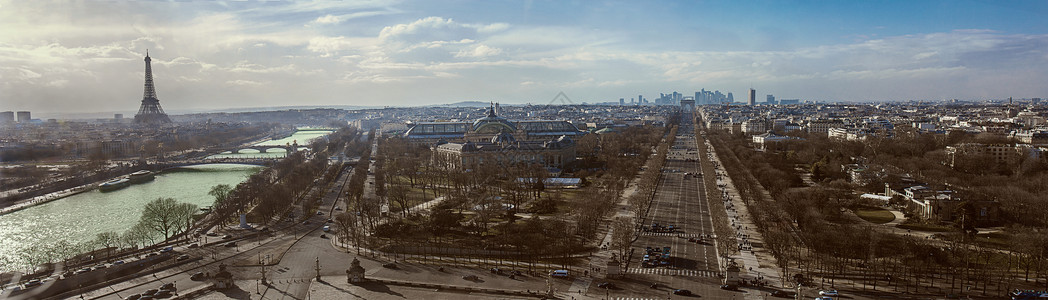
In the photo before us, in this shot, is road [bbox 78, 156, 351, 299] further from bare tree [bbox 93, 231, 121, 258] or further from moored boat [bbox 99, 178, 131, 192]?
moored boat [bbox 99, 178, 131, 192]

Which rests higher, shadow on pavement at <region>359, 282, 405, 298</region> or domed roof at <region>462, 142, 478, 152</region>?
domed roof at <region>462, 142, 478, 152</region>

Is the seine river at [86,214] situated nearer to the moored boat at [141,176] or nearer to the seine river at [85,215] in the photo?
the seine river at [85,215]

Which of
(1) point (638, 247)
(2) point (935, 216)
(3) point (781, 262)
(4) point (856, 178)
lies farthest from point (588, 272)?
(4) point (856, 178)

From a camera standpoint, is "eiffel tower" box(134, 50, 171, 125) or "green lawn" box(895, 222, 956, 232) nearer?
"green lawn" box(895, 222, 956, 232)

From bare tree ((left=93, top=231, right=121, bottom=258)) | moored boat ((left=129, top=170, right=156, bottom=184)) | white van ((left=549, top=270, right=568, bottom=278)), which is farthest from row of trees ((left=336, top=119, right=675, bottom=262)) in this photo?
moored boat ((left=129, top=170, right=156, bottom=184))

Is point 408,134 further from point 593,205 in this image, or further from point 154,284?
point 154,284

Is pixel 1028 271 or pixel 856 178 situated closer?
pixel 1028 271
